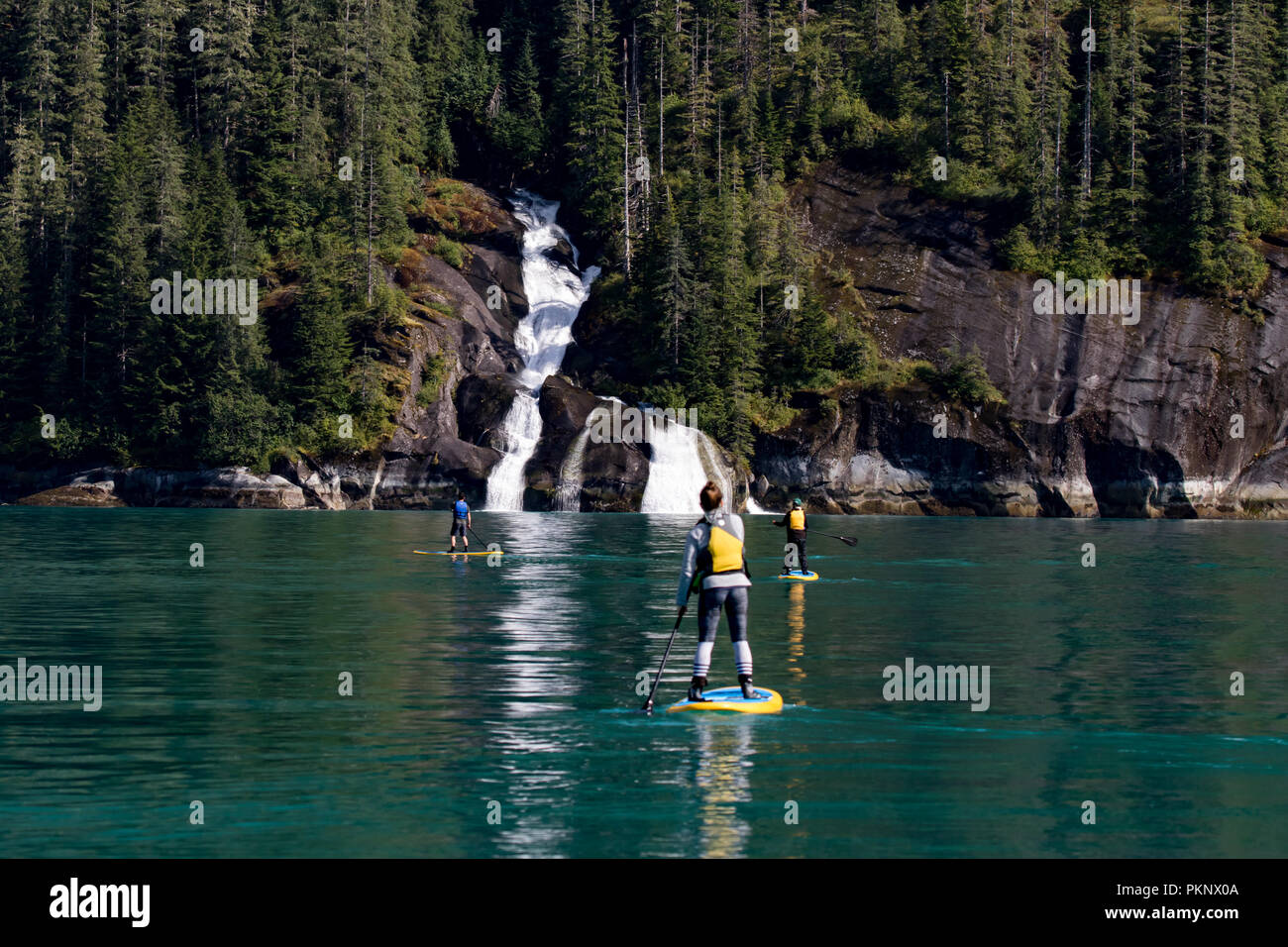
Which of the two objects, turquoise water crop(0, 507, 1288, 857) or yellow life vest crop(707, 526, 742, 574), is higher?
yellow life vest crop(707, 526, 742, 574)

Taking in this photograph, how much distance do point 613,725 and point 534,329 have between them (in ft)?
275

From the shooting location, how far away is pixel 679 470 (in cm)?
8150

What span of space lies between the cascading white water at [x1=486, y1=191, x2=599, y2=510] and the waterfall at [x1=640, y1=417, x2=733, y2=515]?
7850mm

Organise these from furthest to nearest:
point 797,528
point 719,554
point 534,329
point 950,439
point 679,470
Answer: point 534,329 → point 950,439 → point 679,470 → point 797,528 → point 719,554

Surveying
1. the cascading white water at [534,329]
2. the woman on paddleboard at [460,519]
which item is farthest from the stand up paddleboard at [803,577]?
the cascading white water at [534,329]

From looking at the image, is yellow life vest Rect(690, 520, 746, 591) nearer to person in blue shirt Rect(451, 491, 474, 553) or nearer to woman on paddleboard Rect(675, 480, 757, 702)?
woman on paddleboard Rect(675, 480, 757, 702)

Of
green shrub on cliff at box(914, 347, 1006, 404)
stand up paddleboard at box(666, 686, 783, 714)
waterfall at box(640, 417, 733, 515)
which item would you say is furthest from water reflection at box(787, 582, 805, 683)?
green shrub on cliff at box(914, 347, 1006, 404)

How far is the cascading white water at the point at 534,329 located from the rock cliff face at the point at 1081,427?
51.3ft

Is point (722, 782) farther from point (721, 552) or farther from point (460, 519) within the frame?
point (460, 519)

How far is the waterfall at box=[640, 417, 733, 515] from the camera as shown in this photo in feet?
265

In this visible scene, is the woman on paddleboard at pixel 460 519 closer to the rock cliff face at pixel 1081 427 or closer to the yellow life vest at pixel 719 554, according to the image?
the yellow life vest at pixel 719 554

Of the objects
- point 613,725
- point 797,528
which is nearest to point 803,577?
point 797,528
